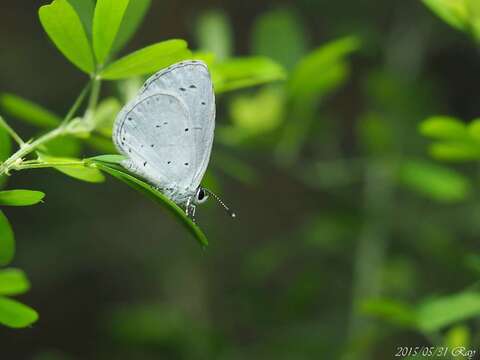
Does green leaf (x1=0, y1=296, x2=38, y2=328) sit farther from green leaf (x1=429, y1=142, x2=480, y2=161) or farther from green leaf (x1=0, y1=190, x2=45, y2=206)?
green leaf (x1=429, y1=142, x2=480, y2=161)

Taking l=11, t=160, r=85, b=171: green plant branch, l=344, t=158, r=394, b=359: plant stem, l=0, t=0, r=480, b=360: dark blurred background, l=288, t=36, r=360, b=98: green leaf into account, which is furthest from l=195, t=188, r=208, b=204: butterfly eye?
l=344, t=158, r=394, b=359: plant stem

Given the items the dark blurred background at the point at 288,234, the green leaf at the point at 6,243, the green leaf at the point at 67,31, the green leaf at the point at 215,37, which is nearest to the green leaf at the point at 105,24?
the green leaf at the point at 67,31

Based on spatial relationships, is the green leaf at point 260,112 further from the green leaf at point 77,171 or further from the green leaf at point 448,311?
the green leaf at point 77,171

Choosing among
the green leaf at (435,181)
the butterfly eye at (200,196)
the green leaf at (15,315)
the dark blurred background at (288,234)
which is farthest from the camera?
the dark blurred background at (288,234)

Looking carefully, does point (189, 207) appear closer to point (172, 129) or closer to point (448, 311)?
point (172, 129)

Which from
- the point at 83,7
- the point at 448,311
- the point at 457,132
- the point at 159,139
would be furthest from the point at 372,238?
the point at 83,7

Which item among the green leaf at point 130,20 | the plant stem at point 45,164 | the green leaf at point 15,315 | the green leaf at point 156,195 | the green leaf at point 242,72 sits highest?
the green leaf at point 242,72
